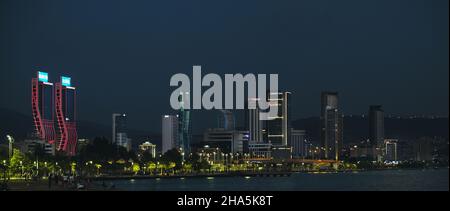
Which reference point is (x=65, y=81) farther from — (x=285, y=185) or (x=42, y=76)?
(x=285, y=185)

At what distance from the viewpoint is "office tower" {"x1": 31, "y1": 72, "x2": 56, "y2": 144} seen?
112750 mm

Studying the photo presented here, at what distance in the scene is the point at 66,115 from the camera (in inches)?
5059

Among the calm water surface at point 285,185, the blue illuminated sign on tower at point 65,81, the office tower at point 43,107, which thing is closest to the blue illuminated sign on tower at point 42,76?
the office tower at point 43,107

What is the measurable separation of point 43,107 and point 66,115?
834 centimetres

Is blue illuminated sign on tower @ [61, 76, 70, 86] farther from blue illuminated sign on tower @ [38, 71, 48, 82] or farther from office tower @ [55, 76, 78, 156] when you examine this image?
blue illuminated sign on tower @ [38, 71, 48, 82]

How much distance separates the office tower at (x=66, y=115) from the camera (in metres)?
116

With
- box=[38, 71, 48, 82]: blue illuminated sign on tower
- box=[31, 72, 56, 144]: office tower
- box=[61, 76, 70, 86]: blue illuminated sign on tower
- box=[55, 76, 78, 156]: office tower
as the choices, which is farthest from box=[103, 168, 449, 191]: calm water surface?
box=[61, 76, 70, 86]: blue illuminated sign on tower

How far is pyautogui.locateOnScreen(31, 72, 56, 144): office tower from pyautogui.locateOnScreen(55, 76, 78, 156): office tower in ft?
3.51

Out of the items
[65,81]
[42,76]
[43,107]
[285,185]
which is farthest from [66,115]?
[285,185]

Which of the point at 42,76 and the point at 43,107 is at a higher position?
the point at 42,76

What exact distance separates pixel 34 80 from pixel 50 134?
7709 millimetres
